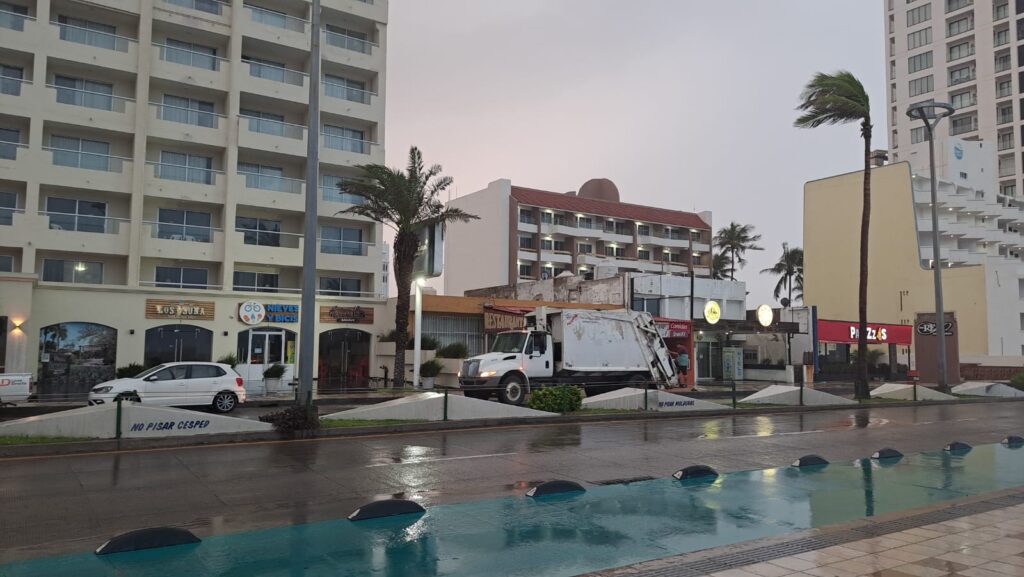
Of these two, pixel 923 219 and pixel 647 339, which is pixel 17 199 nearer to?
pixel 647 339

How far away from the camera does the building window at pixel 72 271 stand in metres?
32.9

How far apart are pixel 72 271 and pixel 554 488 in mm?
32694

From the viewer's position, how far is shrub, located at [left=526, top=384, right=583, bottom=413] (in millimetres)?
19344

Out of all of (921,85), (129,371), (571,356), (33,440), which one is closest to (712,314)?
(571,356)

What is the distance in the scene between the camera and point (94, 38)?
34.2 meters

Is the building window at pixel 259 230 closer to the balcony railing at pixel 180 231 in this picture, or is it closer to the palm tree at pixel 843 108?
the balcony railing at pixel 180 231

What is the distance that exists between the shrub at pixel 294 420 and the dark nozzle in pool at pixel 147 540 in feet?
26.1

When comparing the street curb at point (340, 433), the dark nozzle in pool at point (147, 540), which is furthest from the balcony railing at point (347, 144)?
the dark nozzle in pool at point (147, 540)

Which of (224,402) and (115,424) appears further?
(224,402)

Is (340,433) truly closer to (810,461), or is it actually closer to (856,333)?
(810,461)

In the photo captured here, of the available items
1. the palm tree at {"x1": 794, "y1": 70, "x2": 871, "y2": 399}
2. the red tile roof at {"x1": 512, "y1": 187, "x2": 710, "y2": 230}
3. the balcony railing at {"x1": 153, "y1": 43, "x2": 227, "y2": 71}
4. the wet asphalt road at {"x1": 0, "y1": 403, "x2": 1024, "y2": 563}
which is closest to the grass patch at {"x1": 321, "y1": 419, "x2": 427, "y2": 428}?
the wet asphalt road at {"x1": 0, "y1": 403, "x2": 1024, "y2": 563}

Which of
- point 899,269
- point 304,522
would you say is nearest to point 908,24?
point 899,269

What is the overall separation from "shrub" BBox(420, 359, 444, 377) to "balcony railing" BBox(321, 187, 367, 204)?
11.1 meters

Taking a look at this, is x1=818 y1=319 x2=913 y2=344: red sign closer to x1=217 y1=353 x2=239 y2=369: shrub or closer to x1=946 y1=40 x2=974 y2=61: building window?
x1=217 y1=353 x2=239 y2=369: shrub
